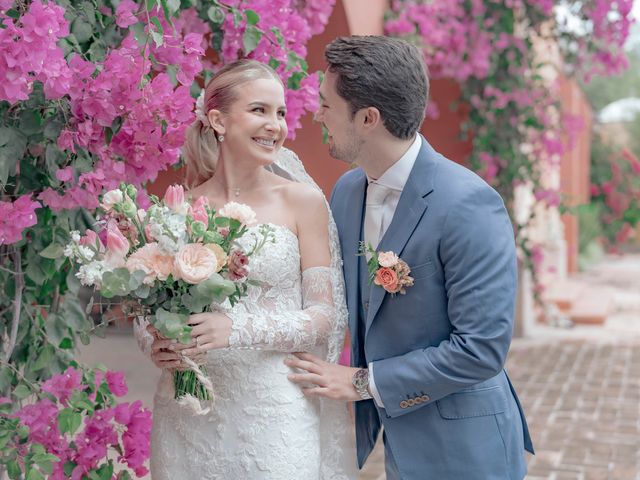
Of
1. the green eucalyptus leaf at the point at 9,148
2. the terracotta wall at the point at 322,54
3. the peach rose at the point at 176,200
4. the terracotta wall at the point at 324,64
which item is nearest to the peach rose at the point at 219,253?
the peach rose at the point at 176,200

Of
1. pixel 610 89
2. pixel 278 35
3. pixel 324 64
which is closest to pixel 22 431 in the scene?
pixel 278 35

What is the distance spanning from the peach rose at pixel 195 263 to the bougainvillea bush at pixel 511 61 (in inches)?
177

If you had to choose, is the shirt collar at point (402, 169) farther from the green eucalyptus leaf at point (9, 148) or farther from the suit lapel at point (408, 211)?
the green eucalyptus leaf at point (9, 148)

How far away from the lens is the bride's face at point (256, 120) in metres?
2.51

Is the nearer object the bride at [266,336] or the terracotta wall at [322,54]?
the bride at [266,336]

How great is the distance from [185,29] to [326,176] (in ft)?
7.92

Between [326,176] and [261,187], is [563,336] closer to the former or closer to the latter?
[326,176]

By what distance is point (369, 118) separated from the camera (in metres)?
2.30

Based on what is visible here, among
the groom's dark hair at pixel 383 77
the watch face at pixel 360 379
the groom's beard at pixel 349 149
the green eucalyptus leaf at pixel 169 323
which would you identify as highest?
the groom's dark hair at pixel 383 77

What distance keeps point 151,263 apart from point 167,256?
4 cm

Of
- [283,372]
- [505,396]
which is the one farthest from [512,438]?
[283,372]

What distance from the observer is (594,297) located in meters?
13.0

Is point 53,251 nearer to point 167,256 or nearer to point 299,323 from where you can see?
point 167,256

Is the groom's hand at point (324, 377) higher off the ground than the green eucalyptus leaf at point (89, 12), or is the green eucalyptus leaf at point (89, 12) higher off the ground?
the green eucalyptus leaf at point (89, 12)
